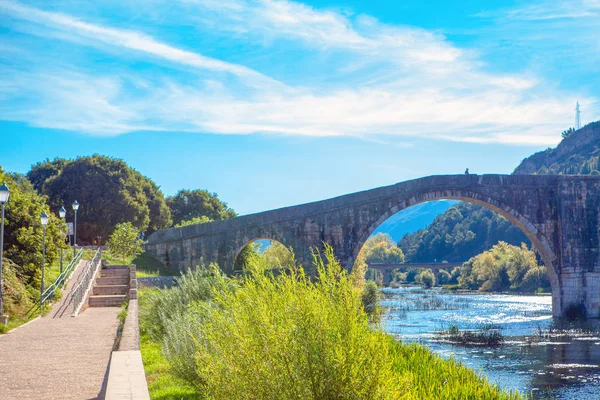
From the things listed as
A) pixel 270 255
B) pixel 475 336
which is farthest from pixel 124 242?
pixel 475 336

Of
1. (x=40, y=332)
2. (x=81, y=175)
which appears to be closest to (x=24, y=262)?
(x=40, y=332)

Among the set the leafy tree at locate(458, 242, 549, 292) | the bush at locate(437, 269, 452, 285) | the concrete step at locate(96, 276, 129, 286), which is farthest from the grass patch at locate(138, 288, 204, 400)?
the bush at locate(437, 269, 452, 285)

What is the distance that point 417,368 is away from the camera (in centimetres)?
873

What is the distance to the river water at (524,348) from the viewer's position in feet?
45.1

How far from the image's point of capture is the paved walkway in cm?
735

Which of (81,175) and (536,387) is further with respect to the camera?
(81,175)

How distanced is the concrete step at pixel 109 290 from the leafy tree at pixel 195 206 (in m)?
31.3

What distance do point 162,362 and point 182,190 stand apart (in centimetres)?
4355

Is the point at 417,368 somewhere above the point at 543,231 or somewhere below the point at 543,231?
below

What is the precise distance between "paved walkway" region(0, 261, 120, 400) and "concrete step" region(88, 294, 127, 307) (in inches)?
109

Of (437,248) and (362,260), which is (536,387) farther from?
(437,248)

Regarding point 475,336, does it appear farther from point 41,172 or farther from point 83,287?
point 41,172

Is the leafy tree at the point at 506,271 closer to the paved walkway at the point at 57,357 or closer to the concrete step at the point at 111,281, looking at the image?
the concrete step at the point at 111,281

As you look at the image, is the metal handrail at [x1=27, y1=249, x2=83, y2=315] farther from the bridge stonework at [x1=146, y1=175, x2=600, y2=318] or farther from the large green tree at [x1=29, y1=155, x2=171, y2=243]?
the large green tree at [x1=29, y1=155, x2=171, y2=243]
